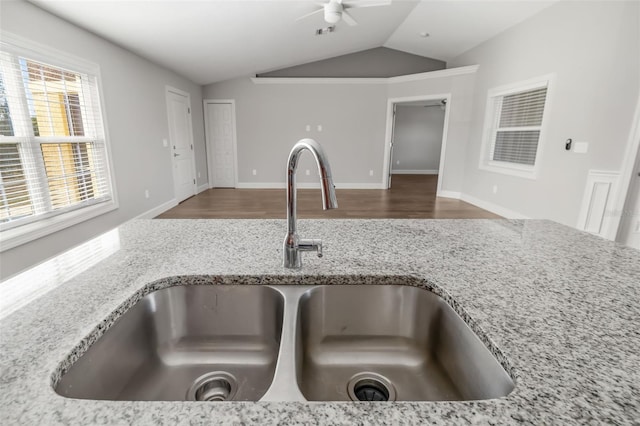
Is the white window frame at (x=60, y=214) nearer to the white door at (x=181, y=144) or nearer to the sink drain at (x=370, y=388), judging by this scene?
the white door at (x=181, y=144)

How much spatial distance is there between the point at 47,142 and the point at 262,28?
2.84 m

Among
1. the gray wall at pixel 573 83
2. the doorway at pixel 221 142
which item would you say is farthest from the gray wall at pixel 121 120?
the gray wall at pixel 573 83

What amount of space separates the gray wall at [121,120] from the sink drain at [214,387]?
265cm

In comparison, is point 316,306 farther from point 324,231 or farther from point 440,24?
point 440,24

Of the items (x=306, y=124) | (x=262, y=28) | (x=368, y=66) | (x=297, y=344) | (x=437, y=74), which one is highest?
(x=368, y=66)

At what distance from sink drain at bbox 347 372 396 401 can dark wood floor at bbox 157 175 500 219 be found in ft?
11.6

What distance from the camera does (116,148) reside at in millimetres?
3561

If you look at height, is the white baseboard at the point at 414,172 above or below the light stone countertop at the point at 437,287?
below

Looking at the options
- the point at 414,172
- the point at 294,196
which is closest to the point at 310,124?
the point at 414,172

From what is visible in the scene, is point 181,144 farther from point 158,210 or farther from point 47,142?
point 47,142

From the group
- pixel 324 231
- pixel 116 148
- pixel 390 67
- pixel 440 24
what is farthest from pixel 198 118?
pixel 324 231

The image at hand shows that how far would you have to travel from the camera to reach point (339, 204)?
5.23 m

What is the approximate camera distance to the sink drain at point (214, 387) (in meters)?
0.68

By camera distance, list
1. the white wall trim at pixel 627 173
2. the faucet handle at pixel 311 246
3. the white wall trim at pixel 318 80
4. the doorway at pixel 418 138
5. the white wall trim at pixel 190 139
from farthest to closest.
A: 1. the doorway at pixel 418 138
2. the white wall trim at pixel 318 80
3. the white wall trim at pixel 190 139
4. the white wall trim at pixel 627 173
5. the faucet handle at pixel 311 246
